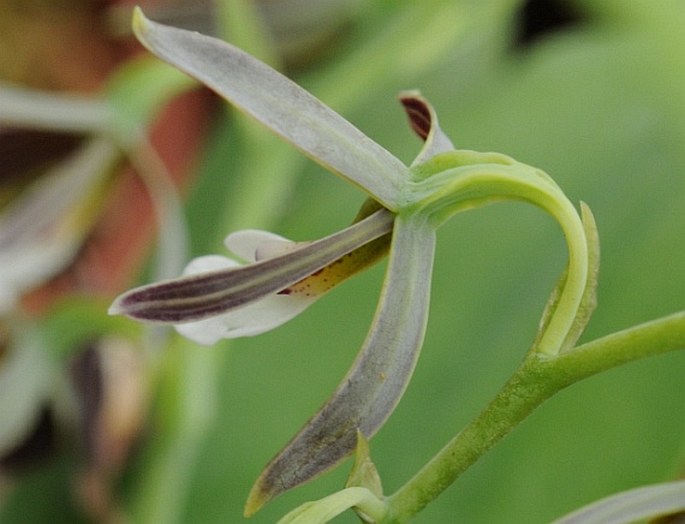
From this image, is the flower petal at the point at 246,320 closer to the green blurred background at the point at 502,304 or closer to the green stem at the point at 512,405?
the green stem at the point at 512,405

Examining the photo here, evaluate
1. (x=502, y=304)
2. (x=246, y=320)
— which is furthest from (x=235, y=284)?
(x=502, y=304)

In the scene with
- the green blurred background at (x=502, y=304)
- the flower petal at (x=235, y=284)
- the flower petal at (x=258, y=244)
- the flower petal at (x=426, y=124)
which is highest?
the flower petal at (x=426, y=124)

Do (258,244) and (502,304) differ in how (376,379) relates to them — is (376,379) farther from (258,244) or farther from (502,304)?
(502,304)

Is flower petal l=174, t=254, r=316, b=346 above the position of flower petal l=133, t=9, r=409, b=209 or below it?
below

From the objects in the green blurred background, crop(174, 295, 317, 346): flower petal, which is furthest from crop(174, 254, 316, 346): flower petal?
the green blurred background

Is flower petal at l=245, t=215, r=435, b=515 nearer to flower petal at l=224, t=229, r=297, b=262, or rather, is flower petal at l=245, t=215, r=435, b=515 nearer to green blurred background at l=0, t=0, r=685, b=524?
flower petal at l=224, t=229, r=297, b=262

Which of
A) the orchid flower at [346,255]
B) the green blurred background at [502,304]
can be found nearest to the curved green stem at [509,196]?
the orchid flower at [346,255]

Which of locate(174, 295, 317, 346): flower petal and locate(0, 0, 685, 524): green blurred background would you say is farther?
locate(0, 0, 685, 524): green blurred background
